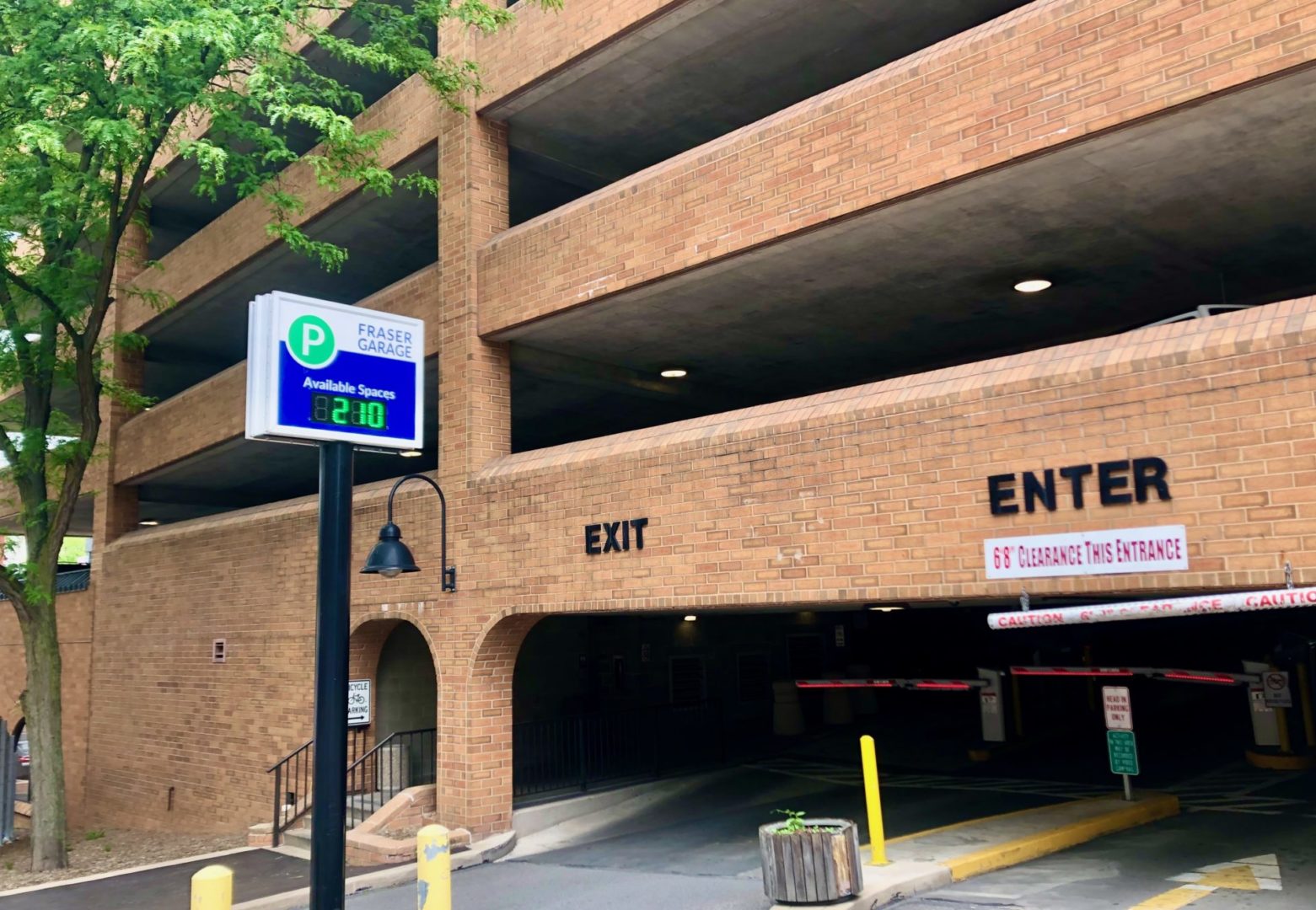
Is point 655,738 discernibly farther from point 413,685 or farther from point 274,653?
point 274,653

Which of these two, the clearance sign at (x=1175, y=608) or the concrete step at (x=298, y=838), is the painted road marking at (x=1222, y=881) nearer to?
the clearance sign at (x=1175, y=608)

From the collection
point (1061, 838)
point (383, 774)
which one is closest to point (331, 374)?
point (1061, 838)

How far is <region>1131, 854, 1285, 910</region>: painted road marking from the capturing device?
27.2 feet

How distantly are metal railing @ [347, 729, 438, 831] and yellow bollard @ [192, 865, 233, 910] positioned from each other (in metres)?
8.02

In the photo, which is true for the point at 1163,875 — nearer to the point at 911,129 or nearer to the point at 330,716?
the point at 911,129

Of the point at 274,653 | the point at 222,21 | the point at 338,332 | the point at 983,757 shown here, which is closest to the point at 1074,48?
the point at 338,332

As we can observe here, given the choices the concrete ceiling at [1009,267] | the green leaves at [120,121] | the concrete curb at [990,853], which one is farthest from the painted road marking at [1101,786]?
the green leaves at [120,121]

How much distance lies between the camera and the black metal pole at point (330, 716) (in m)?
6.30

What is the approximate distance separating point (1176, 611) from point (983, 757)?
11.1m

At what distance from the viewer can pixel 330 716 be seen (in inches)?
252

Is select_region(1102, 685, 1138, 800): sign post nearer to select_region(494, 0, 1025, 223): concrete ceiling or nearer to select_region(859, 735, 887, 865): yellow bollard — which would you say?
select_region(859, 735, 887, 865): yellow bollard

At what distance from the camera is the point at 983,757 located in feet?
56.4

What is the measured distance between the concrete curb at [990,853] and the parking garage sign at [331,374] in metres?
4.60

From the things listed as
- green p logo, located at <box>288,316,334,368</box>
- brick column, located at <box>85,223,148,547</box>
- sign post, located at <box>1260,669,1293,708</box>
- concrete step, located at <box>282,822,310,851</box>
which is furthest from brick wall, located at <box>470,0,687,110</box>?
sign post, located at <box>1260,669,1293,708</box>
